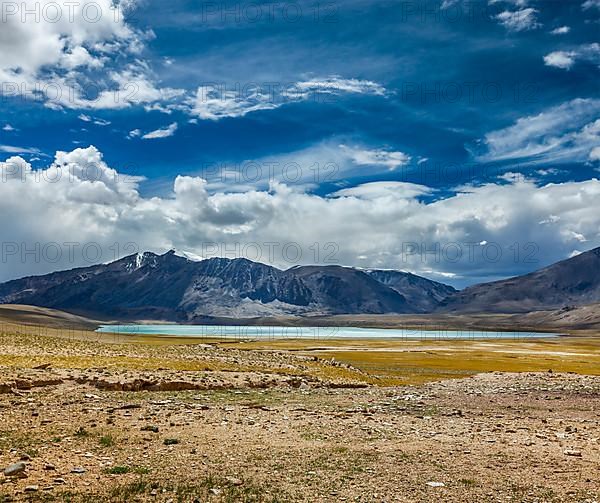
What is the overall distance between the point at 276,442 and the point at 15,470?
787 cm

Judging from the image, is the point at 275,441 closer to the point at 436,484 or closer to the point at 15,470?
the point at 436,484

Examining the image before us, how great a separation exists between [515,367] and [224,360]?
49.5 metres

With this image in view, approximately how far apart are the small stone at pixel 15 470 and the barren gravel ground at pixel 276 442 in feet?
0.15

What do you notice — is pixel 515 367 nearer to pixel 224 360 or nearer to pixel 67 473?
pixel 224 360

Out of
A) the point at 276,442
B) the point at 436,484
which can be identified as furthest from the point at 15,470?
the point at 436,484

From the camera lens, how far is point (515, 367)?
8194cm

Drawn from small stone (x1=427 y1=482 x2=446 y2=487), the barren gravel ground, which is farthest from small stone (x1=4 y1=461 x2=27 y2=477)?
small stone (x1=427 y1=482 x2=446 y2=487)

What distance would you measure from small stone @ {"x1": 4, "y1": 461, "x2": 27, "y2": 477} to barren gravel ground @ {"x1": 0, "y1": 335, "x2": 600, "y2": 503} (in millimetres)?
44

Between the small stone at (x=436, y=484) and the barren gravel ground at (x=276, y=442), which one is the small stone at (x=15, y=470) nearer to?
the barren gravel ground at (x=276, y=442)

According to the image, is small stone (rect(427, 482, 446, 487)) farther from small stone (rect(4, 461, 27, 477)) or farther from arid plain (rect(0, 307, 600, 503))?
small stone (rect(4, 461, 27, 477))

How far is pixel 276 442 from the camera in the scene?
18047mm

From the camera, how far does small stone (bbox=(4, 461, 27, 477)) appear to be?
12.6 m

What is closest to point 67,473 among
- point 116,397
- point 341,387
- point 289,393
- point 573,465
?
point 573,465

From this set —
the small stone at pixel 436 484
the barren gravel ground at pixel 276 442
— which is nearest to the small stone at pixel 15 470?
the barren gravel ground at pixel 276 442
